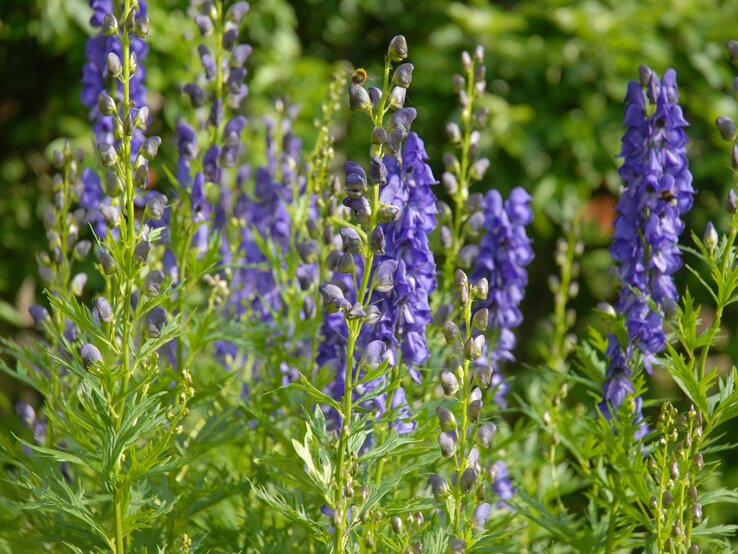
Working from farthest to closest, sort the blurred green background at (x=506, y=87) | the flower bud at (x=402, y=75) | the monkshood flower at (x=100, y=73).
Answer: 1. the blurred green background at (x=506, y=87)
2. the monkshood flower at (x=100, y=73)
3. the flower bud at (x=402, y=75)

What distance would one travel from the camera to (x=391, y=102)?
2180 mm

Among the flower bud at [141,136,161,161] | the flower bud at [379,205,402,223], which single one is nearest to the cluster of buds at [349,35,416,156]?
the flower bud at [379,205,402,223]

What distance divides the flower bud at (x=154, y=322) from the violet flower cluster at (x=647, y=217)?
3.97ft

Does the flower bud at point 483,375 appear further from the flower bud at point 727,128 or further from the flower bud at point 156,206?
the flower bud at point 727,128

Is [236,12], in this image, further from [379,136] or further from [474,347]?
[474,347]

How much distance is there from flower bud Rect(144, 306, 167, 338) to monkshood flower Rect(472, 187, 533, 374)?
1159 millimetres

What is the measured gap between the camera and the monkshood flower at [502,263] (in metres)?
3.15

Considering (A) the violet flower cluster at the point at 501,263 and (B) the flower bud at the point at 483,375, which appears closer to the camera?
(B) the flower bud at the point at 483,375

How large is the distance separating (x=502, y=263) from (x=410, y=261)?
2.55ft

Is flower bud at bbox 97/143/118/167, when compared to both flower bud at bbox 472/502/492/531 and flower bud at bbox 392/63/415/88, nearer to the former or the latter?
flower bud at bbox 392/63/415/88

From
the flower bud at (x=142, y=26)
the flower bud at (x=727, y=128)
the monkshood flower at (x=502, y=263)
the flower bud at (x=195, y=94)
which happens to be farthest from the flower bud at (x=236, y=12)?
the flower bud at (x=727, y=128)

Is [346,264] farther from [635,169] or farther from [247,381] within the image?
[247,381]

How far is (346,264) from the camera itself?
2139 millimetres

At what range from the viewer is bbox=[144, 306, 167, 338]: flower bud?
7.48 ft
